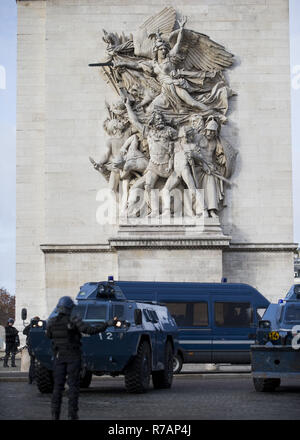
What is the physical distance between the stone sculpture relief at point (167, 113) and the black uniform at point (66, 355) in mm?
18405

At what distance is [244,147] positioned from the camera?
110 ft

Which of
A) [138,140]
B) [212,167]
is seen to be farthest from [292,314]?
[138,140]

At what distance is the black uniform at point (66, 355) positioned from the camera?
13555 millimetres

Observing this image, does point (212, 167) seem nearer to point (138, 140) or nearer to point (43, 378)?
point (138, 140)

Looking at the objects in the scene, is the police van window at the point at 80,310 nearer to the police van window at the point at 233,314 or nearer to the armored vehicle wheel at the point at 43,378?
the armored vehicle wheel at the point at 43,378

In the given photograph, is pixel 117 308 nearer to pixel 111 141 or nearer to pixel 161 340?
pixel 161 340

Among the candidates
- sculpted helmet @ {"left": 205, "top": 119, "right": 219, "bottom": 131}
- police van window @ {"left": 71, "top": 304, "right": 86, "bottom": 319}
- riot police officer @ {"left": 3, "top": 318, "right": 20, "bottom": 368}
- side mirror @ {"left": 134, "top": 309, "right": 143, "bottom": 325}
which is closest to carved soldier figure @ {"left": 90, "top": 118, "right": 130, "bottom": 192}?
sculpted helmet @ {"left": 205, "top": 119, "right": 219, "bottom": 131}

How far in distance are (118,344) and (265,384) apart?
3100 millimetres

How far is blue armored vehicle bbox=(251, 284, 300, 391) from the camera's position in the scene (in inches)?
746

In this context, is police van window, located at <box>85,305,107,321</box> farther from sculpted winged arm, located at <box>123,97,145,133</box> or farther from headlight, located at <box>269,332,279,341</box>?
sculpted winged arm, located at <box>123,97,145,133</box>

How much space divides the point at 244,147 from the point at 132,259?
5.57m

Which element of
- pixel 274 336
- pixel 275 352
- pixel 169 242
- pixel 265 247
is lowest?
pixel 275 352

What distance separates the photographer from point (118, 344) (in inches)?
763
